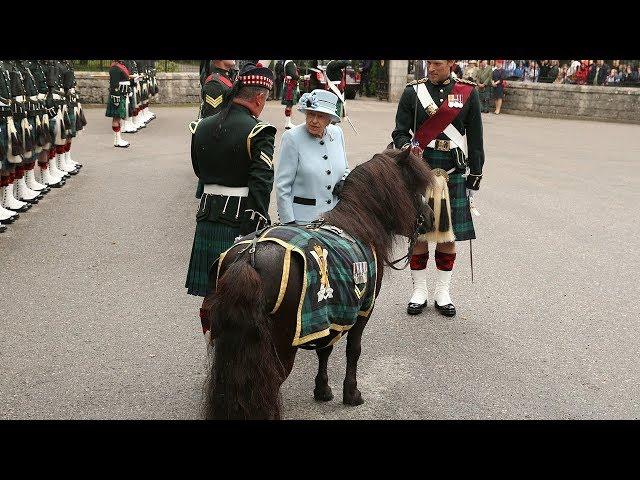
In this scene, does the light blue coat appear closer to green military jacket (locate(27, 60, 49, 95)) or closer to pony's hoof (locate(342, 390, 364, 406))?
pony's hoof (locate(342, 390, 364, 406))

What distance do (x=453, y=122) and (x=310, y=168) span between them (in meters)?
1.57

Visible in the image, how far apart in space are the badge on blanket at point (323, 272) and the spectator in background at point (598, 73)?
22401mm

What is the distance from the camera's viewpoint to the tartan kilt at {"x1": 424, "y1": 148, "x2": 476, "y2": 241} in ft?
19.5

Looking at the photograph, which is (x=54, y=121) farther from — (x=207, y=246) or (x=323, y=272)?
(x=323, y=272)

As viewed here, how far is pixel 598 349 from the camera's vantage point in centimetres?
548

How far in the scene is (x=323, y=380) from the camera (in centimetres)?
450

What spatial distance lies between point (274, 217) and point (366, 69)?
58.9 ft

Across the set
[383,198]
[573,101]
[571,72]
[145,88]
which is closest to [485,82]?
[573,101]

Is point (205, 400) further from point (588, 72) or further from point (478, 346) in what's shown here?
point (588, 72)

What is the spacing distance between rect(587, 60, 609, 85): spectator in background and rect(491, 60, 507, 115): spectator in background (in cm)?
271

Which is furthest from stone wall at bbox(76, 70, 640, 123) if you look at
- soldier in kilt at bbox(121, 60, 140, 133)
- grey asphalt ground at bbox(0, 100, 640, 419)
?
grey asphalt ground at bbox(0, 100, 640, 419)

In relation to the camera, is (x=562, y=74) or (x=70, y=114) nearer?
(x=70, y=114)
